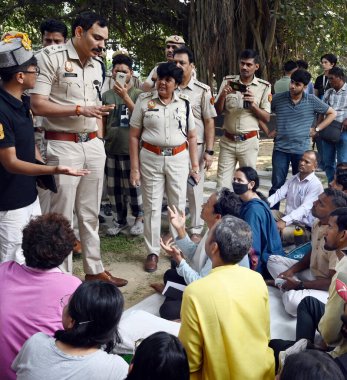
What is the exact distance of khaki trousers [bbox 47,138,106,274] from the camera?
10.9 ft

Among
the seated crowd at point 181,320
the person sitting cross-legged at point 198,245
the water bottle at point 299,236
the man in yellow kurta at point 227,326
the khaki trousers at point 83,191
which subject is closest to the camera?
the seated crowd at point 181,320

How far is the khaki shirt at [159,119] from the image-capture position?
150 inches

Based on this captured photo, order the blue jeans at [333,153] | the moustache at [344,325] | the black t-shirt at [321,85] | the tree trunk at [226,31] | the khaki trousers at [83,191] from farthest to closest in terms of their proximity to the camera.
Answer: the tree trunk at [226,31] < the black t-shirt at [321,85] < the blue jeans at [333,153] < the khaki trousers at [83,191] < the moustache at [344,325]

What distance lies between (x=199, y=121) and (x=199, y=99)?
201mm

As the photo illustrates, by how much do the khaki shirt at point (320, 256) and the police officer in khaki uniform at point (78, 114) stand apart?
1.48 metres

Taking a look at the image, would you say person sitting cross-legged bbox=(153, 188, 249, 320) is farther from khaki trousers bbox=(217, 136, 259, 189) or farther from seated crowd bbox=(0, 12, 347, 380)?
khaki trousers bbox=(217, 136, 259, 189)

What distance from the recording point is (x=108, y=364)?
1648mm

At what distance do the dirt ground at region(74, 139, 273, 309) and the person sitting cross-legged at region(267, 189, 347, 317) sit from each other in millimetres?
926

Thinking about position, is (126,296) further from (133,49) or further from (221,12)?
(133,49)

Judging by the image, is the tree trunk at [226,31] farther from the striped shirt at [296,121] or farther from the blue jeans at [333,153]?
the striped shirt at [296,121]

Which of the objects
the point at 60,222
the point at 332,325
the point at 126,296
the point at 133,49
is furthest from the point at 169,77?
the point at 133,49

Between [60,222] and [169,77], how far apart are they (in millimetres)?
1882

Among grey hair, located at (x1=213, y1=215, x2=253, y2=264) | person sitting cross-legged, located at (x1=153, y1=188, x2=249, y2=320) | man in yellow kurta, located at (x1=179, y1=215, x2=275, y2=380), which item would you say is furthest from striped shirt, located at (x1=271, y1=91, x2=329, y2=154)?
man in yellow kurta, located at (x1=179, y1=215, x2=275, y2=380)

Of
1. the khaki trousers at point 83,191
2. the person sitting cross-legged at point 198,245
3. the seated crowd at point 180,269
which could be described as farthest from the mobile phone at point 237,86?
the person sitting cross-legged at point 198,245
